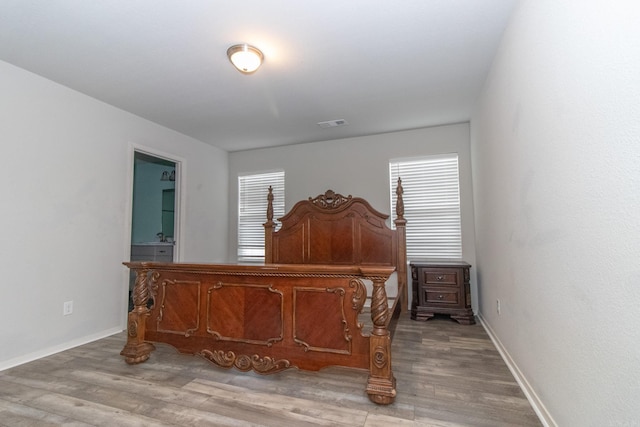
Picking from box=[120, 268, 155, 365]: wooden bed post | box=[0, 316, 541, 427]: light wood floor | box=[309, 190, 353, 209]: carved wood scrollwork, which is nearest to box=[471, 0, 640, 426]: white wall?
box=[0, 316, 541, 427]: light wood floor

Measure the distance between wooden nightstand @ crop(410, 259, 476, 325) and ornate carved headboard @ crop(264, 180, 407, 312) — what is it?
0.68 ft

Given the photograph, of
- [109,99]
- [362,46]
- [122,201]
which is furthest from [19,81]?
[362,46]

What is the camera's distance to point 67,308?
118 inches

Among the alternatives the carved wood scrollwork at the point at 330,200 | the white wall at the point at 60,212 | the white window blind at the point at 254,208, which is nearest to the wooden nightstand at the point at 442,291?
the carved wood scrollwork at the point at 330,200

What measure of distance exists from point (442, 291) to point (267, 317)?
7.42ft

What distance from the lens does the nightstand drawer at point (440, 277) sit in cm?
363

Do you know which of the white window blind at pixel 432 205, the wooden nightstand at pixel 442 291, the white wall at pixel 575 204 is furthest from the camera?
the white window blind at pixel 432 205

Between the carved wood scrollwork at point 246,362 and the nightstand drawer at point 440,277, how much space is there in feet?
7.02

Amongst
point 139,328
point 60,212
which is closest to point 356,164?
point 139,328

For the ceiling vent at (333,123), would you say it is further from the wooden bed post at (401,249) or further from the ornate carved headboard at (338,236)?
the wooden bed post at (401,249)

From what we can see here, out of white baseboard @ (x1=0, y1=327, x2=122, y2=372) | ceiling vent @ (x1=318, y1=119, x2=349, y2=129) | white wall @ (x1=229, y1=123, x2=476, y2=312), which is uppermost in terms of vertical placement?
ceiling vent @ (x1=318, y1=119, x2=349, y2=129)

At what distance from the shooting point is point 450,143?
4145 millimetres

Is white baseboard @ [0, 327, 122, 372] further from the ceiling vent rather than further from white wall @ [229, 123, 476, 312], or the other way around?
the ceiling vent

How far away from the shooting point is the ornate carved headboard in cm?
390
